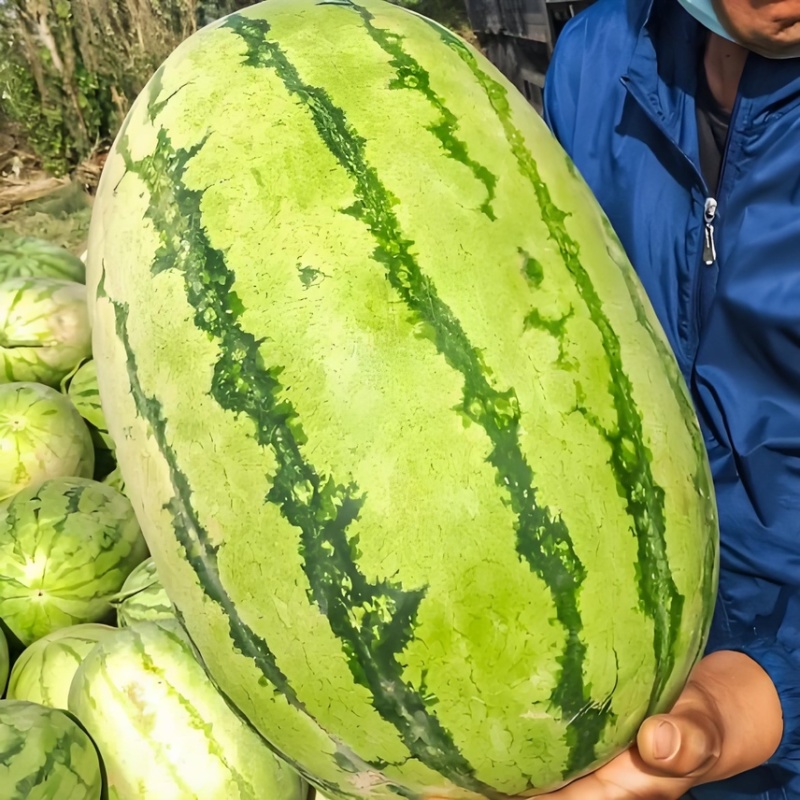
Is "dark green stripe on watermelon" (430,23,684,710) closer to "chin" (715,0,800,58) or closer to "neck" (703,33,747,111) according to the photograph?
"chin" (715,0,800,58)

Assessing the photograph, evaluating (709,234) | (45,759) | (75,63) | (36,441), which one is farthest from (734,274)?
(75,63)

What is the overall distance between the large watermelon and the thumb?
29 mm

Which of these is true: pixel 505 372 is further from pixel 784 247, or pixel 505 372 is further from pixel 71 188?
pixel 71 188

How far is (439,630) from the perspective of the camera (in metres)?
0.76

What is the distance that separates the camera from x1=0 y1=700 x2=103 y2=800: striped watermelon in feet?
3.84

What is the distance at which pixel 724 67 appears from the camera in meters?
1.23

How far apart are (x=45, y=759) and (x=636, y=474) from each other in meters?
0.98

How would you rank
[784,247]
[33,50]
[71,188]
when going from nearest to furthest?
[784,247] → [71,188] → [33,50]

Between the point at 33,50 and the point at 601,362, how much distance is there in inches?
243

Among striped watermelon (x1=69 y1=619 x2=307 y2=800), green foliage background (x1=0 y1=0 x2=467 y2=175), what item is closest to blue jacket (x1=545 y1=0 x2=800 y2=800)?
striped watermelon (x1=69 y1=619 x2=307 y2=800)

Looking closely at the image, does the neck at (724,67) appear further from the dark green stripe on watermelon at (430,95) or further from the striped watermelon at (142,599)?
the striped watermelon at (142,599)

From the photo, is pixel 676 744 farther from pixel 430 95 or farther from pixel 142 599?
pixel 142 599

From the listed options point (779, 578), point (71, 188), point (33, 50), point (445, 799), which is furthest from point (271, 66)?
point (33, 50)

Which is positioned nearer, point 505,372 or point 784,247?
point 505,372
